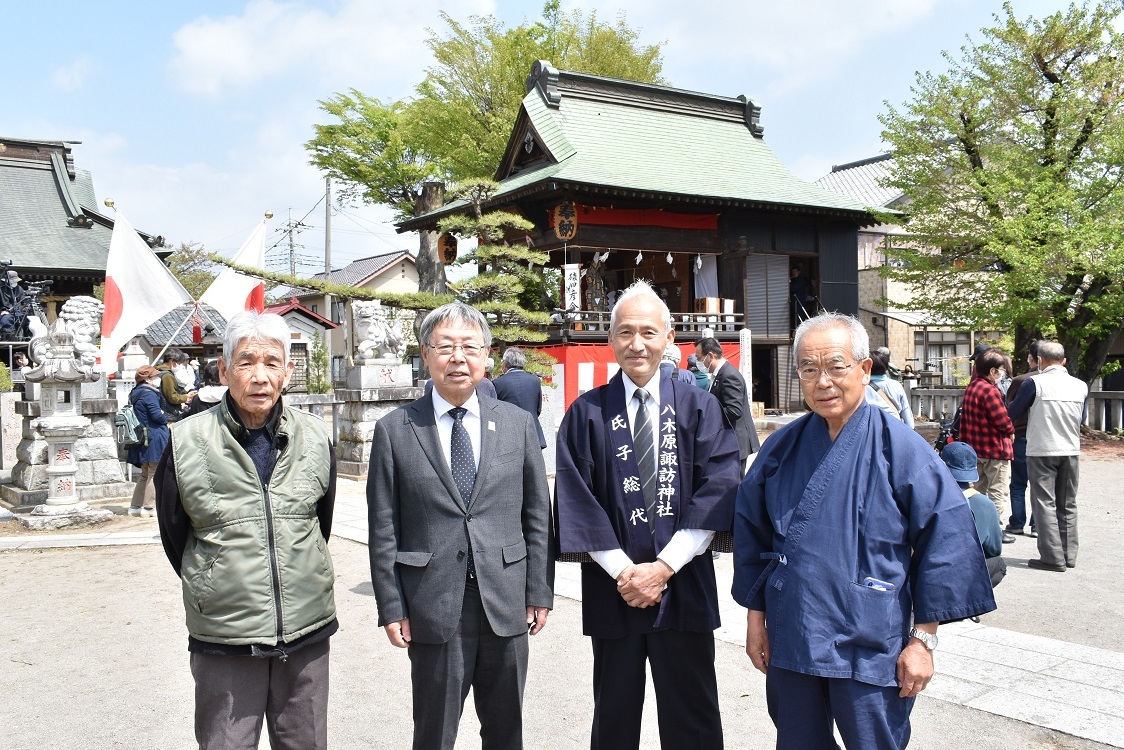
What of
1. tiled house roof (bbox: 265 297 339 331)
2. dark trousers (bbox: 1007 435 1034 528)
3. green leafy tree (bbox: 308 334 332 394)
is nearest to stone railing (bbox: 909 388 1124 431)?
dark trousers (bbox: 1007 435 1034 528)

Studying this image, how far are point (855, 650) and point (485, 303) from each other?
1071 cm

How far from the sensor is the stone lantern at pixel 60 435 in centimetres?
884

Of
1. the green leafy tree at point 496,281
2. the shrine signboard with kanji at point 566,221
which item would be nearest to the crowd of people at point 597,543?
the green leafy tree at point 496,281

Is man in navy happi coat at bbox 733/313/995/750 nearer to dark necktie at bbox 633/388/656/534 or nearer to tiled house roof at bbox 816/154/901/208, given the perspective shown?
dark necktie at bbox 633/388/656/534

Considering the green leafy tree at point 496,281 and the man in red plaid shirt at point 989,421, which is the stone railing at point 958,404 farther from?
the man in red plaid shirt at point 989,421

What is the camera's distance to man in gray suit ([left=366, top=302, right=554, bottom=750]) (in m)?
2.74

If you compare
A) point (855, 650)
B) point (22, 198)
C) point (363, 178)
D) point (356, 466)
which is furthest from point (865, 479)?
point (22, 198)

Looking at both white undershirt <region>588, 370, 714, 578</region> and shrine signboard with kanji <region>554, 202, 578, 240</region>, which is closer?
white undershirt <region>588, 370, 714, 578</region>

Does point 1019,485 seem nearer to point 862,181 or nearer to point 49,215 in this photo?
point 862,181

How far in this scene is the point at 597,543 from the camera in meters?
2.83

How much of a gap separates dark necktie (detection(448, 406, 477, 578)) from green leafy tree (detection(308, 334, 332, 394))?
27.8 meters

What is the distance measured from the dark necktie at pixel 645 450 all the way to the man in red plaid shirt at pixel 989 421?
4777 millimetres

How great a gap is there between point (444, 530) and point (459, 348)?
656mm

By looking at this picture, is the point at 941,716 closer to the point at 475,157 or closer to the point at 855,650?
the point at 855,650
